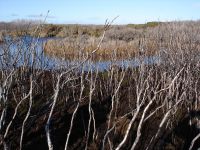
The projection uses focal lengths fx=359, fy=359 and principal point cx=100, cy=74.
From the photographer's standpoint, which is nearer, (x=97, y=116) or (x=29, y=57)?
(x=97, y=116)

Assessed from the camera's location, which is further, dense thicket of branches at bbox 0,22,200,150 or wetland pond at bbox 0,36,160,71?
wetland pond at bbox 0,36,160,71

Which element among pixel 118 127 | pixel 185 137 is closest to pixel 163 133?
pixel 185 137

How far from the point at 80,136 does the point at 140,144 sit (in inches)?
36.5

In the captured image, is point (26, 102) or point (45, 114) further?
point (26, 102)

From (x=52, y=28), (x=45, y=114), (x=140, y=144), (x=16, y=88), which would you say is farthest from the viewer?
(x=52, y=28)

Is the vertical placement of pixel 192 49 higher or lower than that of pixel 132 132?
higher

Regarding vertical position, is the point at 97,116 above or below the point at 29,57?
below

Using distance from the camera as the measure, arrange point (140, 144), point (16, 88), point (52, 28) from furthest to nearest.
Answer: point (52, 28)
point (16, 88)
point (140, 144)

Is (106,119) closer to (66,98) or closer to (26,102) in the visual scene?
(66,98)

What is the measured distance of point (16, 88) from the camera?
7980 mm

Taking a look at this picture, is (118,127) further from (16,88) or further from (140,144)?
(16,88)

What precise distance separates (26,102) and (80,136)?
1928 millimetres

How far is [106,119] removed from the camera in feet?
20.5

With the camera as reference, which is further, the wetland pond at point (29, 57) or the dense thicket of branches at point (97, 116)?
the wetland pond at point (29, 57)
